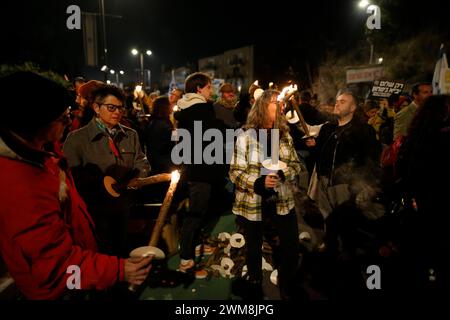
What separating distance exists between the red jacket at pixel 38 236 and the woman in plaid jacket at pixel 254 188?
5.94ft

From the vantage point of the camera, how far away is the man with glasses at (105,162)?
3.30 metres

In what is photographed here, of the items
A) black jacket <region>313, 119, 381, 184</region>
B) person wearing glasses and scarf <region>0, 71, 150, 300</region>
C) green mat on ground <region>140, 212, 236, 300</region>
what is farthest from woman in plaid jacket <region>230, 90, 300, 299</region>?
person wearing glasses and scarf <region>0, 71, 150, 300</region>

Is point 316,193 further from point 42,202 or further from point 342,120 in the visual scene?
point 42,202

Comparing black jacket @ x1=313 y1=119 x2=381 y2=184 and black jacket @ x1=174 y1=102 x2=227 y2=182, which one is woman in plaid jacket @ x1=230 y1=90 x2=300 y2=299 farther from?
black jacket @ x1=313 y1=119 x2=381 y2=184

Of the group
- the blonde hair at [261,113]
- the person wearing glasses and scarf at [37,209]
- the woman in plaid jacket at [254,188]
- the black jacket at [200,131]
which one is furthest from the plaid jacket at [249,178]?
the person wearing glasses and scarf at [37,209]

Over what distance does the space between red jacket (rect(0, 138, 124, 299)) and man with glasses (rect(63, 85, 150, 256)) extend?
147 centimetres

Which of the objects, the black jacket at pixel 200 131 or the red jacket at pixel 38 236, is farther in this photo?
the black jacket at pixel 200 131

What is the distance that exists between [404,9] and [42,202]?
28794 millimetres

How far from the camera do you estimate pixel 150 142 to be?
209 inches

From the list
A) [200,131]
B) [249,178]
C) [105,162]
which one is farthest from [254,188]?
[105,162]

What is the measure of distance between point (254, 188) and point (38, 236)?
84.4 inches

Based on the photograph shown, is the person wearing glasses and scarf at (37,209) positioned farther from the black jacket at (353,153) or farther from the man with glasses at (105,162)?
the black jacket at (353,153)

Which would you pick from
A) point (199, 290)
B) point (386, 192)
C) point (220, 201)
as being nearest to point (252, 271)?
point (199, 290)

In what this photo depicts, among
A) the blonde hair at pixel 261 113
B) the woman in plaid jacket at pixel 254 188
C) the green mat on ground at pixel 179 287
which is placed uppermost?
the blonde hair at pixel 261 113
